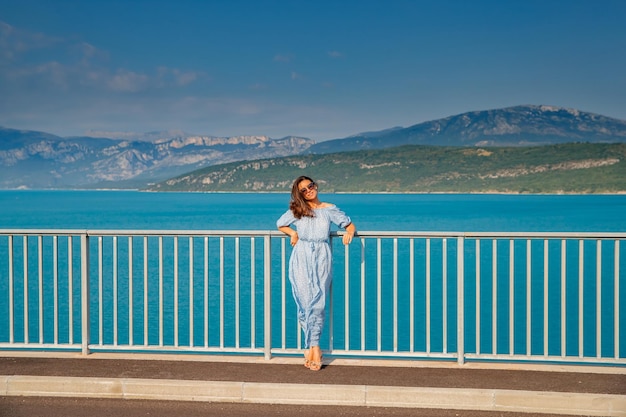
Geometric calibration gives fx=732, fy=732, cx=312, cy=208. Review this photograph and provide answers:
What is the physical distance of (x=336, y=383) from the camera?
5.63m

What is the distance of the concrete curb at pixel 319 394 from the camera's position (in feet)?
16.8

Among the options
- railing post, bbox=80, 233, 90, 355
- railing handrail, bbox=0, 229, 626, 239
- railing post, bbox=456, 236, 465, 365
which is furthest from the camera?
railing post, bbox=80, 233, 90, 355

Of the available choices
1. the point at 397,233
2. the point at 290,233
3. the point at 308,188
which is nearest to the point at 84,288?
the point at 290,233

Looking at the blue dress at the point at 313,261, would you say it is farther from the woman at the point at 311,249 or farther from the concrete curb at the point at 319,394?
the concrete curb at the point at 319,394

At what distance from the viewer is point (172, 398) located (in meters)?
5.51

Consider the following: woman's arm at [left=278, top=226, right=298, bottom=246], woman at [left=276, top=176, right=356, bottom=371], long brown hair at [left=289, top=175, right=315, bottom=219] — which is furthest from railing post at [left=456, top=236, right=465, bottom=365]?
woman's arm at [left=278, top=226, right=298, bottom=246]

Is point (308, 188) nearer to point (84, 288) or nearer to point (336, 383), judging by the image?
point (336, 383)

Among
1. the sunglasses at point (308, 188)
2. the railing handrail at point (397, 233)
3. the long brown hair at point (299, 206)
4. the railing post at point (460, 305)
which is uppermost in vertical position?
the sunglasses at point (308, 188)

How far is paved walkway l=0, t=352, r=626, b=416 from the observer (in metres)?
5.21

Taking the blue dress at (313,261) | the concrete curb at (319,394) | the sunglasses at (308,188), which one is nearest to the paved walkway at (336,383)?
the concrete curb at (319,394)

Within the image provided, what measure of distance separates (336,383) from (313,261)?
1.08 m

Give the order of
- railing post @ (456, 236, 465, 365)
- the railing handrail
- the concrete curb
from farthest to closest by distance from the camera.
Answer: railing post @ (456, 236, 465, 365), the railing handrail, the concrete curb

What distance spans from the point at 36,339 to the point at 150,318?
12.4ft

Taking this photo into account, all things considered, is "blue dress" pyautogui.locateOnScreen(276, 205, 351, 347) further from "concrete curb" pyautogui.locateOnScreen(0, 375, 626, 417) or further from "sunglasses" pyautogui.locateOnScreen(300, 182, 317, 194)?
"concrete curb" pyautogui.locateOnScreen(0, 375, 626, 417)
